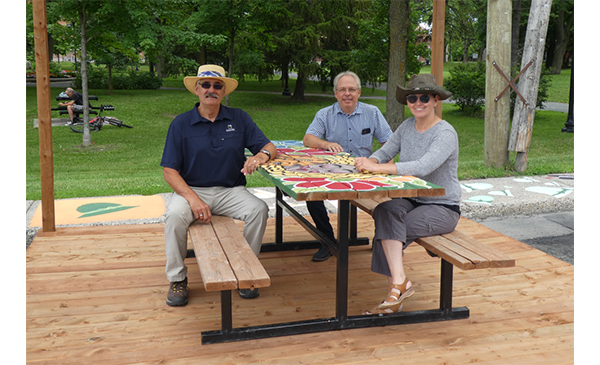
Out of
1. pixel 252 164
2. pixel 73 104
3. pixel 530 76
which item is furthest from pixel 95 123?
pixel 252 164

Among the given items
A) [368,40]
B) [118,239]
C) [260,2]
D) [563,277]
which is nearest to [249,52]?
[260,2]

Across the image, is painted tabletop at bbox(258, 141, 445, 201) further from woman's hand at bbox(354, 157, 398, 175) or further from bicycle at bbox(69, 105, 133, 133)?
bicycle at bbox(69, 105, 133, 133)

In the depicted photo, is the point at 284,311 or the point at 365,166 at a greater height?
the point at 365,166

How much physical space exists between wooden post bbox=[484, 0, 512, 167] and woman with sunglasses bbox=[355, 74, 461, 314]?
4905 millimetres

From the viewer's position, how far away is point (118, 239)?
4758mm

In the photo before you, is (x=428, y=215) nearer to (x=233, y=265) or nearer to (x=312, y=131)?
(x=233, y=265)

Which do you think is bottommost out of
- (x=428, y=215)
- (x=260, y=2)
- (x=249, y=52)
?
(x=428, y=215)

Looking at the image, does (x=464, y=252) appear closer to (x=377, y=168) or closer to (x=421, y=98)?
(x=377, y=168)

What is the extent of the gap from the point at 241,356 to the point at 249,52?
1884 cm

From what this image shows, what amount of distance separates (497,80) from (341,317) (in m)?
5.80

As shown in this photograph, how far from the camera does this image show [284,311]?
3.41 m

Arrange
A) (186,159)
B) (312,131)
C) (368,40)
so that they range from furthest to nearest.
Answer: (368,40), (312,131), (186,159)

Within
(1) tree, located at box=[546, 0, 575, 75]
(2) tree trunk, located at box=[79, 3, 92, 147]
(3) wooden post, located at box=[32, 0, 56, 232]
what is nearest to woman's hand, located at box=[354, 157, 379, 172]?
(3) wooden post, located at box=[32, 0, 56, 232]

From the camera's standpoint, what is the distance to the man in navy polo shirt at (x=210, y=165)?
3.52 meters
